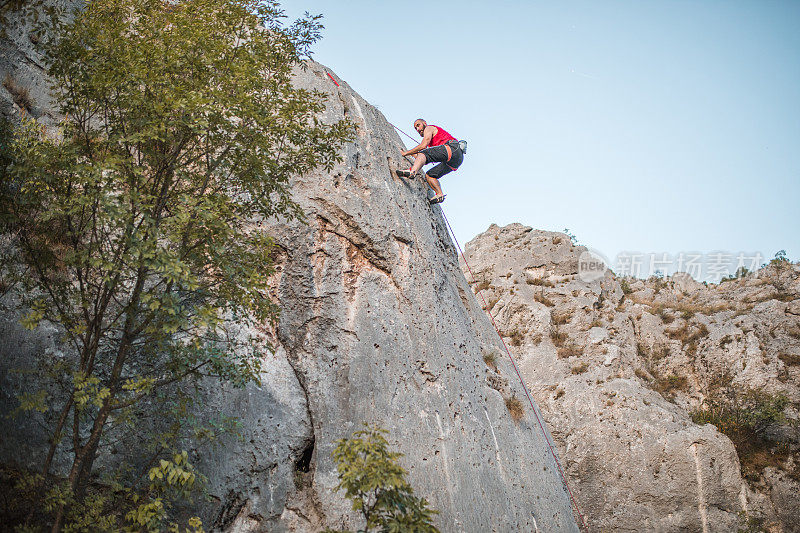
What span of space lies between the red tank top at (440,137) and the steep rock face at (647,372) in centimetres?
1038

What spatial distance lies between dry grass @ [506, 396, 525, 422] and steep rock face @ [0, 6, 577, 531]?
1.88 ft

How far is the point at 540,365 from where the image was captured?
22906mm

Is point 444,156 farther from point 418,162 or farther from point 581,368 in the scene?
point 581,368

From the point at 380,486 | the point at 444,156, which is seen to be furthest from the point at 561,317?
the point at 380,486

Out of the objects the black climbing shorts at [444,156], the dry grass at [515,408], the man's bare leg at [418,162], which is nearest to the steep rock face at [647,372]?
the dry grass at [515,408]

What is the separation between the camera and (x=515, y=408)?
55.7ft

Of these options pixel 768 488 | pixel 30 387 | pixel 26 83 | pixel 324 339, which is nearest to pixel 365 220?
pixel 324 339

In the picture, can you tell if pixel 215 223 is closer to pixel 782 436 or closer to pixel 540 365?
pixel 540 365

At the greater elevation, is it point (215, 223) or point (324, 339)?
point (215, 223)

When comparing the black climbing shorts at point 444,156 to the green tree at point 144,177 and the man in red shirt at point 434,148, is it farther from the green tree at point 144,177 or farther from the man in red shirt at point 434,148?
the green tree at point 144,177

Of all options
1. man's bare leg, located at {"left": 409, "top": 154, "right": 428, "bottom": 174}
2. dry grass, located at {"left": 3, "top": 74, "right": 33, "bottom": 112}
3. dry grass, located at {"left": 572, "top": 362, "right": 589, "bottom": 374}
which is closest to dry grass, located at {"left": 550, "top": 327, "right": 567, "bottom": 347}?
dry grass, located at {"left": 572, "top": 362, "right": 589, "bottom": 374}

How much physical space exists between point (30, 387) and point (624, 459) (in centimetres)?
1821

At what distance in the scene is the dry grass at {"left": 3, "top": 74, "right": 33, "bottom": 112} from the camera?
512 inches

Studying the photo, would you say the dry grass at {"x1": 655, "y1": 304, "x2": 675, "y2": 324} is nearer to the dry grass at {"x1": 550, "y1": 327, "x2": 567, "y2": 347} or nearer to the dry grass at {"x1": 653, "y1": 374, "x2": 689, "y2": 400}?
the dry grass at {"x1": 653, "y1": 374, "x2": 689, "y2": 400}
